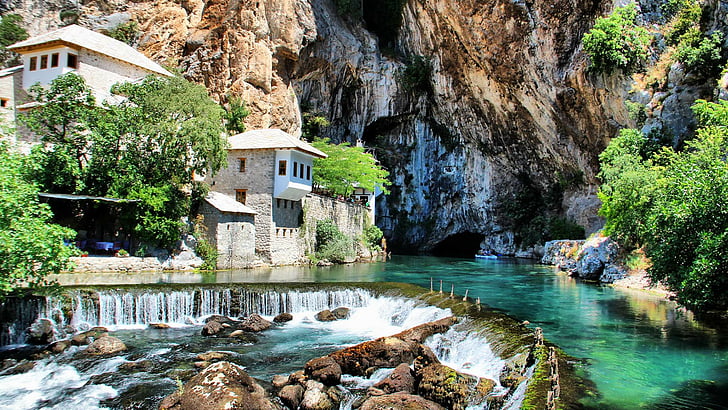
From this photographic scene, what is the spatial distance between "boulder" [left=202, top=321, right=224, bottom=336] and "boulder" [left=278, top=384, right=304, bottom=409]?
4.99m

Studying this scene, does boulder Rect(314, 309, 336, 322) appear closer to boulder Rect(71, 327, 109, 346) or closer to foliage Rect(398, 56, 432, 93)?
boulder Rect(71, 327, 109, 346)

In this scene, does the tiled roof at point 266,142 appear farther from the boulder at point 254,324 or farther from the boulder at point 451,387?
the boulder at point 451,387

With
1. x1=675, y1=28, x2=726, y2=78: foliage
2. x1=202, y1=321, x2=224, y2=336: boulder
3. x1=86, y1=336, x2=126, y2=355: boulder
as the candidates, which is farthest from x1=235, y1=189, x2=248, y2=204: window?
x1=675, y1=28, x2=726, y2=78: foliage

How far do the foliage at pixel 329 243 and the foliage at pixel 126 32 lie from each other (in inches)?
638

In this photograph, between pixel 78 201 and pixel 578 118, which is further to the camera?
pixel 578 118

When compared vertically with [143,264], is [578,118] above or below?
above

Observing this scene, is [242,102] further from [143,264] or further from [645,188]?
[645,188]

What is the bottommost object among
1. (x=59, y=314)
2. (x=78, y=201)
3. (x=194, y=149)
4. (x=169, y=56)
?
(x=59, y=314)

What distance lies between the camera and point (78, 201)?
2217cm

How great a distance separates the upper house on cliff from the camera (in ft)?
80.4

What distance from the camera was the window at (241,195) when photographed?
27.8m

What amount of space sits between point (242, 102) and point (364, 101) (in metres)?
16.1

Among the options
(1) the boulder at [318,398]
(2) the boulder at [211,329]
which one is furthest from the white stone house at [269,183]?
(1) the boulder at [318,398]

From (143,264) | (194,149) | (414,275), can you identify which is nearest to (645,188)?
(414,275)
